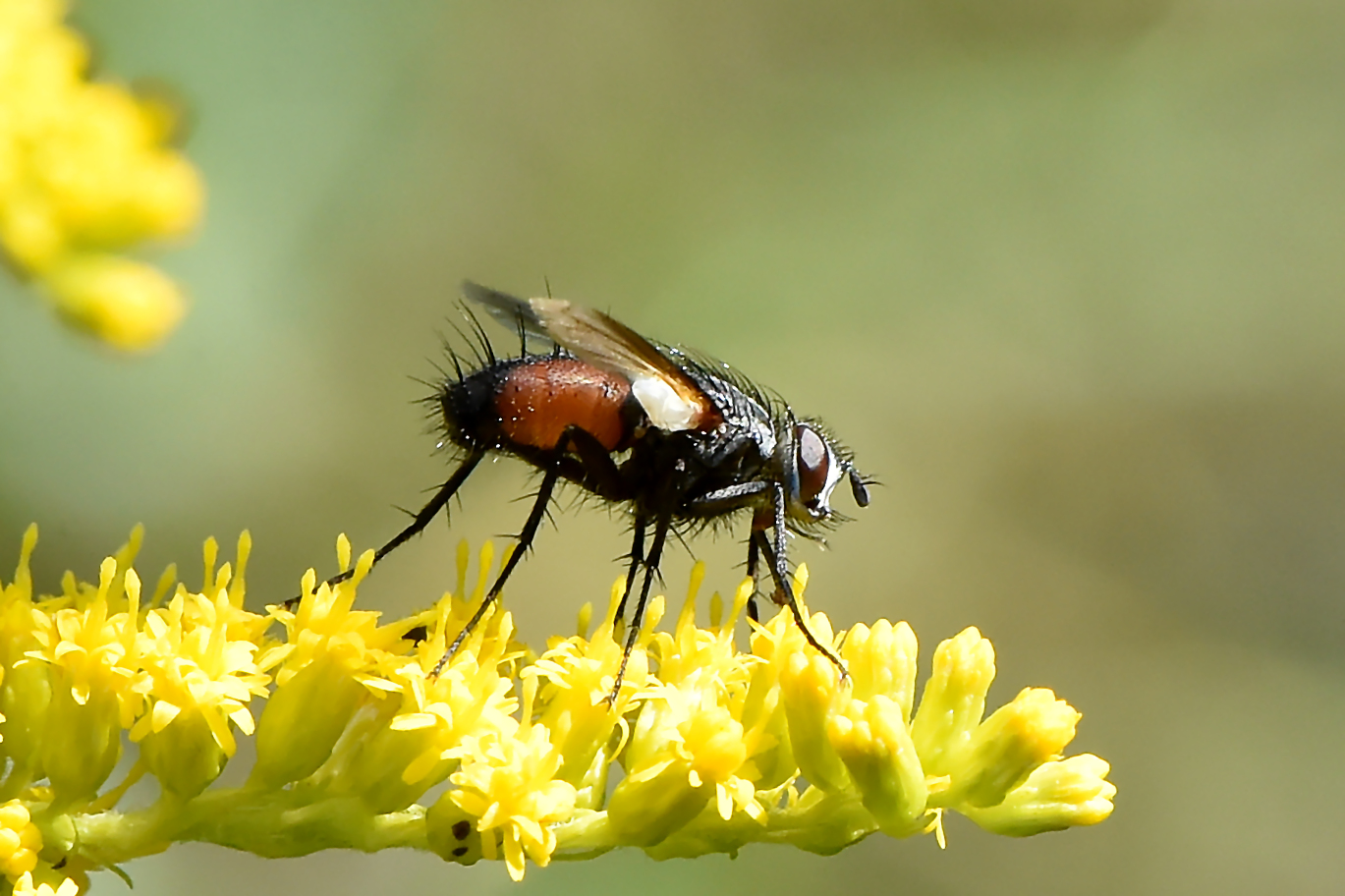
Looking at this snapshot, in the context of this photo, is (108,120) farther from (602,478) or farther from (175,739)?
(175,739)

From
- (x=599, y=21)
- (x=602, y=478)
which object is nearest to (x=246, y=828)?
(x=602, y=478)

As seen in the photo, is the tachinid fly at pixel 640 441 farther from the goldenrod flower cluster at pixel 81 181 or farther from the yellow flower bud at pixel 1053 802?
the goldenrod flower cluster at pixel 81 181

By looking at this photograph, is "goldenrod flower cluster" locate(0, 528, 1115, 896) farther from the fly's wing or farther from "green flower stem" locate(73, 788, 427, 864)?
the fly's wing

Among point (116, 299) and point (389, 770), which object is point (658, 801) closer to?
point (389, 770)

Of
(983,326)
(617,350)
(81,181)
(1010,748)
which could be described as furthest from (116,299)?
(983,326)

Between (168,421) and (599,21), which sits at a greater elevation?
(599,21)

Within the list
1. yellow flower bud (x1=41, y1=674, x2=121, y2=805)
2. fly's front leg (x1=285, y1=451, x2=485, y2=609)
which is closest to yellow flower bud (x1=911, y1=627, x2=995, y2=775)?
fly's front leg (x1=285, y1=451, x2=485, y2=609)

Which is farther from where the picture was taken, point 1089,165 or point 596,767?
point 1089,165
